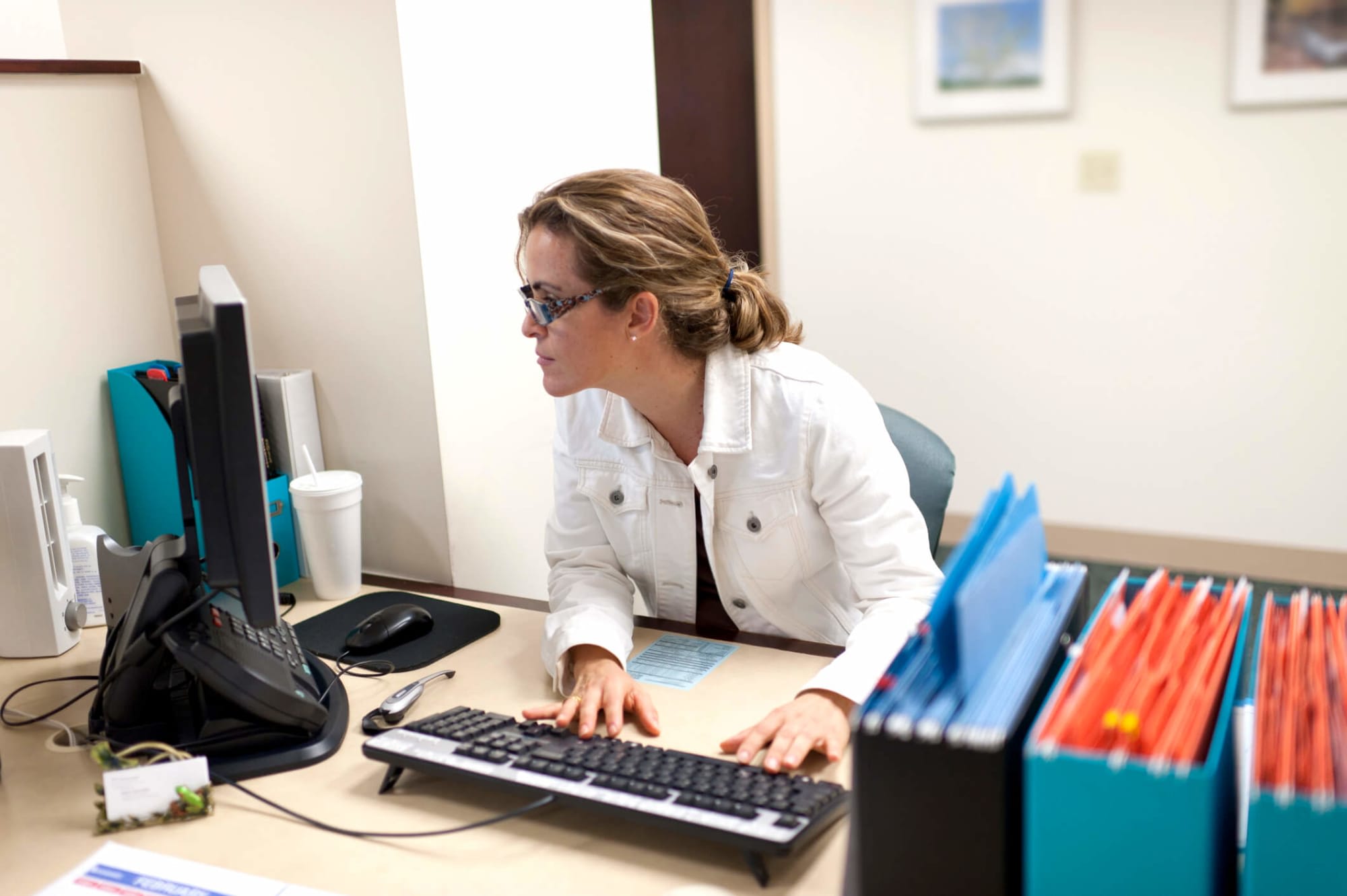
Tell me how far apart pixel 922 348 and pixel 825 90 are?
34.7 inches

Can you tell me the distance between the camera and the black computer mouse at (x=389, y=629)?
1.46 metres

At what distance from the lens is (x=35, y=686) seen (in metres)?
1.43

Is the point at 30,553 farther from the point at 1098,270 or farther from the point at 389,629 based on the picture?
the point at 1098,270

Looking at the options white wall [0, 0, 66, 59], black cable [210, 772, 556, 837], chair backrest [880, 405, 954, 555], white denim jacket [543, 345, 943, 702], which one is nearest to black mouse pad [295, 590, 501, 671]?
white denim jacket [543, 345, 943, 702]

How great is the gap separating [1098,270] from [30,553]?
288 centimetres

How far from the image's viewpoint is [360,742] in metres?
1.22

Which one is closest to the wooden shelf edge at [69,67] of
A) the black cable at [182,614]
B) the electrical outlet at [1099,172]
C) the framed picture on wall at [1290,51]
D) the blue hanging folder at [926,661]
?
the black cable at [182,614]

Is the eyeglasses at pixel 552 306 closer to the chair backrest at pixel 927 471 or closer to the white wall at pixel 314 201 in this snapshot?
the white wall at pixel 314 201

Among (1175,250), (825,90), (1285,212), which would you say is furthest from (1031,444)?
(825,90)

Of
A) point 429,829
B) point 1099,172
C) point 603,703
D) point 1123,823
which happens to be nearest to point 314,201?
point 603,703

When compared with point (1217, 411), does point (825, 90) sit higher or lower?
higher

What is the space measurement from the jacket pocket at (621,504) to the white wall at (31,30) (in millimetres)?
1173

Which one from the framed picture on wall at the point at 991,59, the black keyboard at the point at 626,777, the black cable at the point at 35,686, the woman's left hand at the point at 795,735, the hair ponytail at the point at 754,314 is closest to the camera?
the black keyboard at the point at 626,777

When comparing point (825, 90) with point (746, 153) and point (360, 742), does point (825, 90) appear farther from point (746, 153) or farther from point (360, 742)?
point (360, 742)
